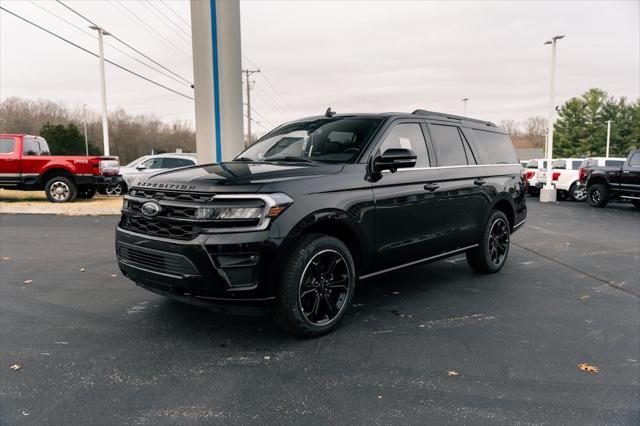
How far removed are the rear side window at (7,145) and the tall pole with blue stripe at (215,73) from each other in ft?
28.4

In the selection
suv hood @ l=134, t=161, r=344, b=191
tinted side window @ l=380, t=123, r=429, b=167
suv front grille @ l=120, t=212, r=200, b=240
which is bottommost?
suv front grille @ l=120, t=212, r=200, b=240

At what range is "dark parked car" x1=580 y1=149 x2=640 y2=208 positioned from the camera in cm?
1498

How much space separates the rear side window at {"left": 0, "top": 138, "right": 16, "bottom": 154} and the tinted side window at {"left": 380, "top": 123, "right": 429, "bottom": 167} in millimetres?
14087

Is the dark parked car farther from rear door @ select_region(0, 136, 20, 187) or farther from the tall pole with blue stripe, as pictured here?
rear door @ select_region(0, 136, 20, 187)

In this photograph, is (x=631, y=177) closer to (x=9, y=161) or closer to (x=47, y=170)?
(x=47, y=170)

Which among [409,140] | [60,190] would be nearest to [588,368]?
[409,140]

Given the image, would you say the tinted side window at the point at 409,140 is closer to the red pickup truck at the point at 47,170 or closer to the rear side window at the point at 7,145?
the red pickup truck at the point at 47,170

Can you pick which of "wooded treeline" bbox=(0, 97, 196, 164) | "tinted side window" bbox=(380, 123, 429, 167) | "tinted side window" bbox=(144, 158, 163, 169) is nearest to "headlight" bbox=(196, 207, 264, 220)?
"tinted side window" bbox=(380, 123, 429, 167)

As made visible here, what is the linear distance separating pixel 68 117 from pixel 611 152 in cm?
7297

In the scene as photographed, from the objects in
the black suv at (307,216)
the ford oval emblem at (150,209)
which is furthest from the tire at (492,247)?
the ford oval emblem at (150,209)

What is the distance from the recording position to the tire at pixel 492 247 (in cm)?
614

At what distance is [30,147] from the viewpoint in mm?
15016

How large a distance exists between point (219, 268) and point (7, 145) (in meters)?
14.5

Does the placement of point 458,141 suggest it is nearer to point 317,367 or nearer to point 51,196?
point 317,367
